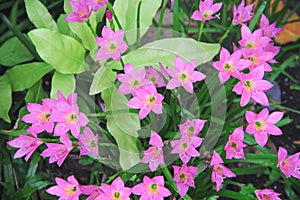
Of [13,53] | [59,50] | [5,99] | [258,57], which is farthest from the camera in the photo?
[13,53]

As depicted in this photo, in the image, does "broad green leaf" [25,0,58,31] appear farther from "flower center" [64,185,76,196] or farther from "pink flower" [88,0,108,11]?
"flower center" [64,185,76,196]

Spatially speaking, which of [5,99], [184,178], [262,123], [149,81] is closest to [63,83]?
[5,99]

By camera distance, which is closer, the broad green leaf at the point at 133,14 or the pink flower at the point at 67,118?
the pink flower at the point at 67,118

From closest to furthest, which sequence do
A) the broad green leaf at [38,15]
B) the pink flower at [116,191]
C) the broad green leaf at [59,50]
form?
the pink flower at [116,191], the broad green leaf at [59,50], the broad green leaf at [38,15]

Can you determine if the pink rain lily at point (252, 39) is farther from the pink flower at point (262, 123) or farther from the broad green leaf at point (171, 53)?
the pink flower at point (262, 123)

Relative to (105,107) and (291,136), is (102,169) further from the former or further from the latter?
(291,136)

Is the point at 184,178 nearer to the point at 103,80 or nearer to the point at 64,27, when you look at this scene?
the point at 103,80

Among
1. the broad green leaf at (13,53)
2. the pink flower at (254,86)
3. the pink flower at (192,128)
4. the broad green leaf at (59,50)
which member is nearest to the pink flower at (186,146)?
the pink flower at (192,128)
